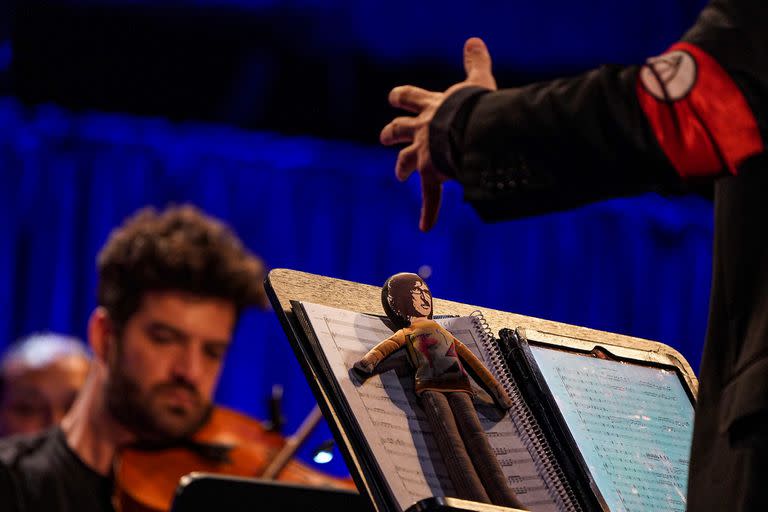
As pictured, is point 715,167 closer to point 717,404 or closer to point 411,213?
point 717,404

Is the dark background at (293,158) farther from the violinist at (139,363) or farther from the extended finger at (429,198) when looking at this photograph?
the extended finger at (429,198)

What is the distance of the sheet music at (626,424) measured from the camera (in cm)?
98

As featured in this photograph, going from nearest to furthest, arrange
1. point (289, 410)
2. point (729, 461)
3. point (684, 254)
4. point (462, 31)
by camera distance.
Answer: point (729, 461) → point (462, 31) → point (289, 410) → point (684, 254)

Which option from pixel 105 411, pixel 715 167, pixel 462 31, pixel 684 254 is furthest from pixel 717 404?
pixel 684 254

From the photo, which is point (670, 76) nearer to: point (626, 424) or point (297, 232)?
point (626, 424)

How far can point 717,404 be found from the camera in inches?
31.3

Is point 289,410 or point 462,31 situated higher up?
point 462,31

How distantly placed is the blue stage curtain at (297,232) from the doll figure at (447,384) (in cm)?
322

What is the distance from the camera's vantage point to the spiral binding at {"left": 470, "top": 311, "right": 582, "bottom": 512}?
0.93m

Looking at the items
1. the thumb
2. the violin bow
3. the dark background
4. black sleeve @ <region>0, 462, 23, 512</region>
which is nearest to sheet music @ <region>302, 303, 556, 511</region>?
the thumb

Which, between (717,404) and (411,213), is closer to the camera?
(717,404)

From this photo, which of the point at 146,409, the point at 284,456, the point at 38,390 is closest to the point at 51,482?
the point at 146,409

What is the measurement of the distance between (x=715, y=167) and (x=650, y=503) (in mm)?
383

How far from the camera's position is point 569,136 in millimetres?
811
